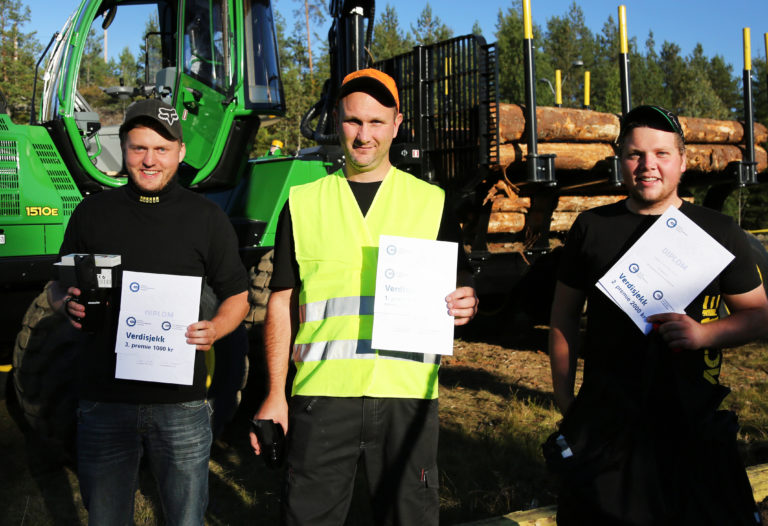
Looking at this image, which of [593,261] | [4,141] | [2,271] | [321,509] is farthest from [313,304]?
[4,141]

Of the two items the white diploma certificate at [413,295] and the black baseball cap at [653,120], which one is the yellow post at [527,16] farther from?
the white diploma certificate at [413,295]

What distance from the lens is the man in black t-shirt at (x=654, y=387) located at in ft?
6.72

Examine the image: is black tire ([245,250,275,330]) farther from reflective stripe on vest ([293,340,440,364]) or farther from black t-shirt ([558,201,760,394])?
black t-shirt ([558,201,760,394])

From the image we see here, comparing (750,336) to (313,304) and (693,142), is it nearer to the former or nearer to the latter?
(313,304)

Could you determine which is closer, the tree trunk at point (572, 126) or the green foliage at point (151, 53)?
the green foliage at point (151, 53)

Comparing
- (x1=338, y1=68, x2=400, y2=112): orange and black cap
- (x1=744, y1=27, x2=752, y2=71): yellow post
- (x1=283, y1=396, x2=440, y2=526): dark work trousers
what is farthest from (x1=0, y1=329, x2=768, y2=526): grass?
(x1=744, y1=27, x2=752, y2=71): yellow post

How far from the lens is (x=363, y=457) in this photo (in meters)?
2.28

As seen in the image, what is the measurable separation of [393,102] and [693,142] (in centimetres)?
667

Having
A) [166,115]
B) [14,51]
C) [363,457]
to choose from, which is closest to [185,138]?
[166,115]

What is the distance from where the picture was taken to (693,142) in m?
8.06

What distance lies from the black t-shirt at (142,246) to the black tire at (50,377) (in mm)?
1599

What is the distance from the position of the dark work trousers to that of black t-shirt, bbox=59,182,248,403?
19.6 inches

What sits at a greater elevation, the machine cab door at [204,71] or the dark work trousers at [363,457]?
the machine cab door at [204,71]

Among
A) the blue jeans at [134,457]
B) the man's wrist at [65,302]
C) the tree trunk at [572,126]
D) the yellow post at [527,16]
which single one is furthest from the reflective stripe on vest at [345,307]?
the tree trunk at [572,126]
